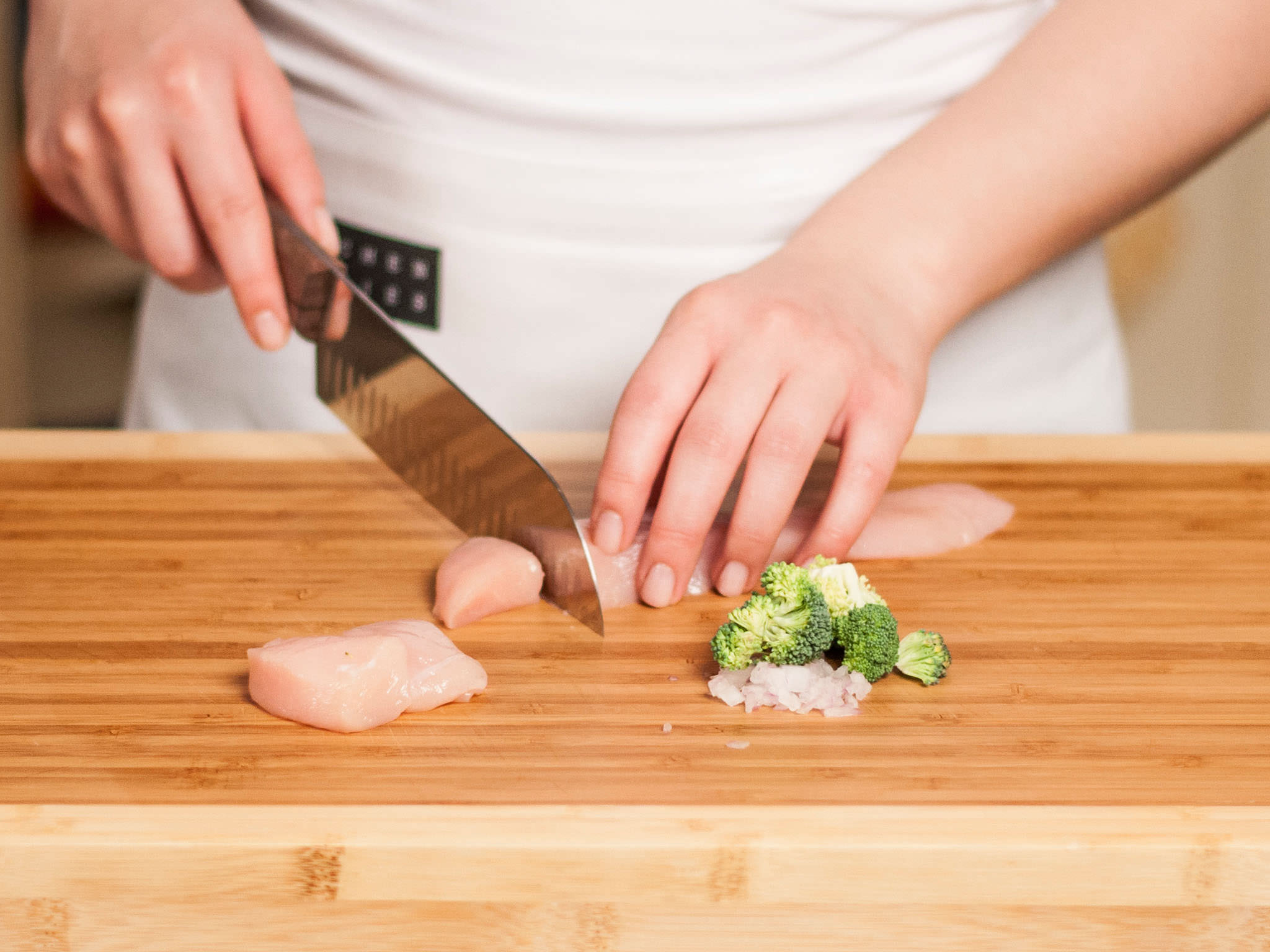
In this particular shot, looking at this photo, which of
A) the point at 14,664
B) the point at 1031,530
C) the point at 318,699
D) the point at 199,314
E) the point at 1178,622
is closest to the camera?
the point at 318,699

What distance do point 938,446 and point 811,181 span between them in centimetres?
40

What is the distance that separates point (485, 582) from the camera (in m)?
1.29

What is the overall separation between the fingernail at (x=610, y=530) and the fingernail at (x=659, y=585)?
5cm

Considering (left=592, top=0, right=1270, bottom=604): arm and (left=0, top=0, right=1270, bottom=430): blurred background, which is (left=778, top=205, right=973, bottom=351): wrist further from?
(left=0, top=0, right=1270, bottom=430): blurred background

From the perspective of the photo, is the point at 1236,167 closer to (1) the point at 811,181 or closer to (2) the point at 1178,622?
(1) the point at 811,181

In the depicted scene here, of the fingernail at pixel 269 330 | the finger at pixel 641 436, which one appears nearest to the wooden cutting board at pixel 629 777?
the finger at pixel 641 436

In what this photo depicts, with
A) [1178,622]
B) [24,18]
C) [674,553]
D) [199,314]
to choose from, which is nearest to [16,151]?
[24,18]

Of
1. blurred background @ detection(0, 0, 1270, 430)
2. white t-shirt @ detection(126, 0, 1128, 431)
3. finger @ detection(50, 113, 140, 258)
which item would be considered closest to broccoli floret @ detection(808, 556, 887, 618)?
white t-shirt @ detection(126, 0, 1128, 431)

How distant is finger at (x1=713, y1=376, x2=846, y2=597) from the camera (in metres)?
1.29

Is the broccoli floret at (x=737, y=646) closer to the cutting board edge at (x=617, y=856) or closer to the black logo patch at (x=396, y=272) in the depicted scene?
the cutting board edge at (x=617, y=856)

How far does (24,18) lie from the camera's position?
14.5ft

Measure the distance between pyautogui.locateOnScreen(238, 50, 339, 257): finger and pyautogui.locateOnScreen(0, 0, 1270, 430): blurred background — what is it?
3.19 metres

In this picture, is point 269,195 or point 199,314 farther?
point 199,314

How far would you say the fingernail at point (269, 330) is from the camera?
1.49m
